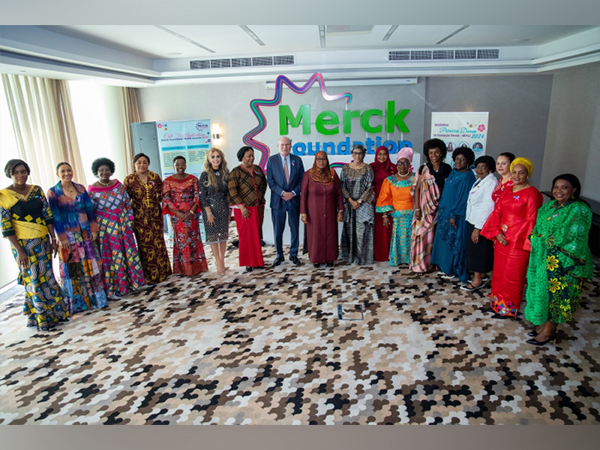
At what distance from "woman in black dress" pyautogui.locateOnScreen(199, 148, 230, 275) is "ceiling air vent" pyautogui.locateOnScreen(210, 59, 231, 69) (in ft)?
5.52

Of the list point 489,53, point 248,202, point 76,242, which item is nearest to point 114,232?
point 76,242

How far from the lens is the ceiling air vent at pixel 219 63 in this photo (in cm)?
558

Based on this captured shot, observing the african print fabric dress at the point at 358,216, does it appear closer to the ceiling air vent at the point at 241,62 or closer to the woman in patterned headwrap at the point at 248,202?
the woman in patterned headwrap at the point at 248,202

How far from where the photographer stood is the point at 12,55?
3689 millimetres

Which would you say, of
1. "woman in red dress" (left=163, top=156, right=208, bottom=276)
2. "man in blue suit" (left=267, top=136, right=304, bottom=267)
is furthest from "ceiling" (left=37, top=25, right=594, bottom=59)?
"woman in red dress" (left=163, top=156, right=208, bottom=276)

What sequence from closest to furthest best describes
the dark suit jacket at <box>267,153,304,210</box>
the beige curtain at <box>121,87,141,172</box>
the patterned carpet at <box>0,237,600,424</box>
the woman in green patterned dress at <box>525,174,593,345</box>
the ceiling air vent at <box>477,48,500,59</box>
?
the patterned carpet at <box>0,237,600,424</box> → the woman in green patterned dress at <box>525,174,593,345</box> → the dark suit jacket at <box>267,153,304,210</box> → the ceiling air vent at <box>477,48,500,59</box> → the beige curtain at <box>121,87,141,172</box>

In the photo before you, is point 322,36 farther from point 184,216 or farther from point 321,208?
point 184,216

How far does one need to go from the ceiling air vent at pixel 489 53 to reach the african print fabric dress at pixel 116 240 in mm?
5031

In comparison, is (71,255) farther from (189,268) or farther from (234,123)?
(234,123)

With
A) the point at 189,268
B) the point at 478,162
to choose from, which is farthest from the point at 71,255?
the point at 478,162

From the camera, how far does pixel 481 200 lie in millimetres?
3770

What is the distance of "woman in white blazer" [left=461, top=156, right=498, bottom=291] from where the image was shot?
147 inches

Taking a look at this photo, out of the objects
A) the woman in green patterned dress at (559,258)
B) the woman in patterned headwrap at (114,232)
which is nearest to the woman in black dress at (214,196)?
the woman in patterned headwrap at (114,232)

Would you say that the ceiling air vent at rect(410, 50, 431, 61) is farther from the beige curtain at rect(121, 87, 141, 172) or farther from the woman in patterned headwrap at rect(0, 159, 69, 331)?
the woman in patterned headwrap at rect(0, 159, 69, 331)
